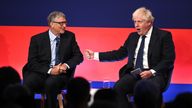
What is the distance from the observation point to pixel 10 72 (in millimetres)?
3646

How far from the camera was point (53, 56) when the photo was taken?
527 centimetres

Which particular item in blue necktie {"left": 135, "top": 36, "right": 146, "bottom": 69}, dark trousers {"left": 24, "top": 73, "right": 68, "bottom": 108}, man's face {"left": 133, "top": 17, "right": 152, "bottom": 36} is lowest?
dark trousers {"left": 24, "top": 73, "right": 68, "bottom": 108}

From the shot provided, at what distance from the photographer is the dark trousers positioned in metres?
4.83

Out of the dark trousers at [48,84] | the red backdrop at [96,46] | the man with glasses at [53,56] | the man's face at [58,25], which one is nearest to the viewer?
the dark trousers at [48,84]

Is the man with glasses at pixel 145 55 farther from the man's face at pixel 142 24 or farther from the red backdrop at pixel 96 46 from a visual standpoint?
the red backdrop at pixel 96 46

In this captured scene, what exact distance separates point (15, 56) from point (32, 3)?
83 centimetres

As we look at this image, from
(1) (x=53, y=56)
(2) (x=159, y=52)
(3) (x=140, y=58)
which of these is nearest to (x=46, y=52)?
(1) (x=53, y=56)

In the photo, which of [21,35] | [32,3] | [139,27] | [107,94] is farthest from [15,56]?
[107,94]

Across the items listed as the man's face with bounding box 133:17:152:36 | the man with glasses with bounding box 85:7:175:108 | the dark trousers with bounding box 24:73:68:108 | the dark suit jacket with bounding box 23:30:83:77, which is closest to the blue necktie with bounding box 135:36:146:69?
the man with glasses with bounding box 85:7:175:108

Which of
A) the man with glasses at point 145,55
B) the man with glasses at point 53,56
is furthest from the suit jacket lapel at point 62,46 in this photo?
the man with glasses at point 145,55

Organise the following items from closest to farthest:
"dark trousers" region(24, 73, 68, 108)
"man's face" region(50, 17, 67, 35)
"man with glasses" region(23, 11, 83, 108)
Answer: "dark trousers" region(24, 73, 68, 108)
"man with glasses" region(23, 11, 83, 108)
"man's face" region(50, 17, 67, 35)

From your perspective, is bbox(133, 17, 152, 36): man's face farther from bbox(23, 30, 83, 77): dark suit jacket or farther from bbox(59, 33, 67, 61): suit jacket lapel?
bbox(59, 33, 67, 61): suit jacket lapel

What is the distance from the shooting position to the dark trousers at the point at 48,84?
4.83 metres

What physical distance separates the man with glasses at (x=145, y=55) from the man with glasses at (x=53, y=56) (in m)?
0.42
